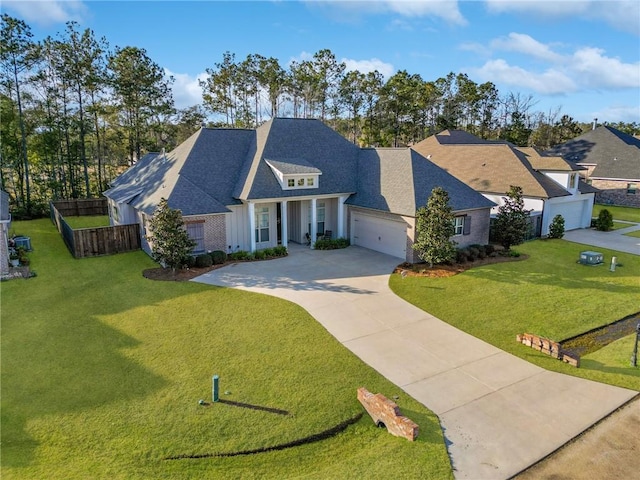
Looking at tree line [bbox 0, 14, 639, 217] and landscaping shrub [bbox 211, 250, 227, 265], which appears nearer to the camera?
landscaping shrub [bbox 211, 250, 227, 265]

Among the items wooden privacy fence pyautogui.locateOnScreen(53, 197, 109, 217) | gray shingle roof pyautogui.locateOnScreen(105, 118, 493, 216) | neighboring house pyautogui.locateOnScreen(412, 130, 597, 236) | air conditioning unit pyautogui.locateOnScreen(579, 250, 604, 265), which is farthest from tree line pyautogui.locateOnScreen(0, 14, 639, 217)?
air conditioning unit pyautogui.locateOnScreen(579, 250, 604, 265)

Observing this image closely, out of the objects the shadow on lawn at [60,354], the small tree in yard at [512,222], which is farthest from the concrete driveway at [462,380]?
the small tree in yard at [512,222]

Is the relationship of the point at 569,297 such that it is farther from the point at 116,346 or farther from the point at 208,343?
the point at 116,346

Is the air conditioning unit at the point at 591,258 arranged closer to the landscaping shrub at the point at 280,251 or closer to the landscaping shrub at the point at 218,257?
the landscaping shrub at the point at 280,251

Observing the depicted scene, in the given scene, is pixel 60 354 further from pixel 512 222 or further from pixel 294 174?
pixel 512 222

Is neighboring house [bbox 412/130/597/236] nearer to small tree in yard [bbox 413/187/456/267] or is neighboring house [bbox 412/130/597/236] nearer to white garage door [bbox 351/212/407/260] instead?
white garage door [bbox 351/212/407/260]

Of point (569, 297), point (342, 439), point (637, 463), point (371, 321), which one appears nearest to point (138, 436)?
point (342, 439)
